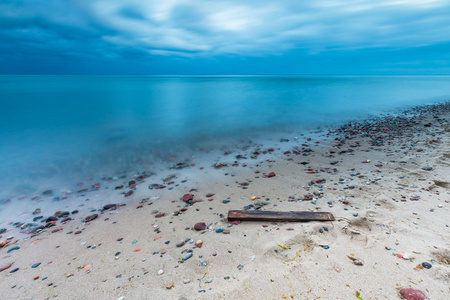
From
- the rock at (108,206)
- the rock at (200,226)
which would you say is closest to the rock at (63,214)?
the rock at (108,206)

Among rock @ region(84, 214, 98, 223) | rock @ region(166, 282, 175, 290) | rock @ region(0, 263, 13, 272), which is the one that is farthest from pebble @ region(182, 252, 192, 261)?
rock @ region(0, 263, 13, 272)

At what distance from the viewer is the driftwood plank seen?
12.9 feet

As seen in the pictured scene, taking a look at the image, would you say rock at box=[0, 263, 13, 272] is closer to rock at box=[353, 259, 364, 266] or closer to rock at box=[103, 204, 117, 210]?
rock at box=[103, 204, 117, 210]

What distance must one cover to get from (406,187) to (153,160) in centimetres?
795

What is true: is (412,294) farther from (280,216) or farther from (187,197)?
(187,197)

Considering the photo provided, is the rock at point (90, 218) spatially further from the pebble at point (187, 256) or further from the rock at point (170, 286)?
the rock at point (170, 286)

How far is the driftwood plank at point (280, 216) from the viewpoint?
3.94m

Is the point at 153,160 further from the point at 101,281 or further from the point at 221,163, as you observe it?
the point at 101,281

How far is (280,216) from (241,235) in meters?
0.83

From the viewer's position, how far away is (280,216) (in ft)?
13.4

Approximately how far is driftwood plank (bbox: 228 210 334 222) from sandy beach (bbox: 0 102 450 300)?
0.10m

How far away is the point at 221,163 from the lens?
780 cm

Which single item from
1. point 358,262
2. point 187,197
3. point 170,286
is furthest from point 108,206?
point 358,262

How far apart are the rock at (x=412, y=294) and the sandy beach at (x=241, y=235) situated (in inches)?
0.6
